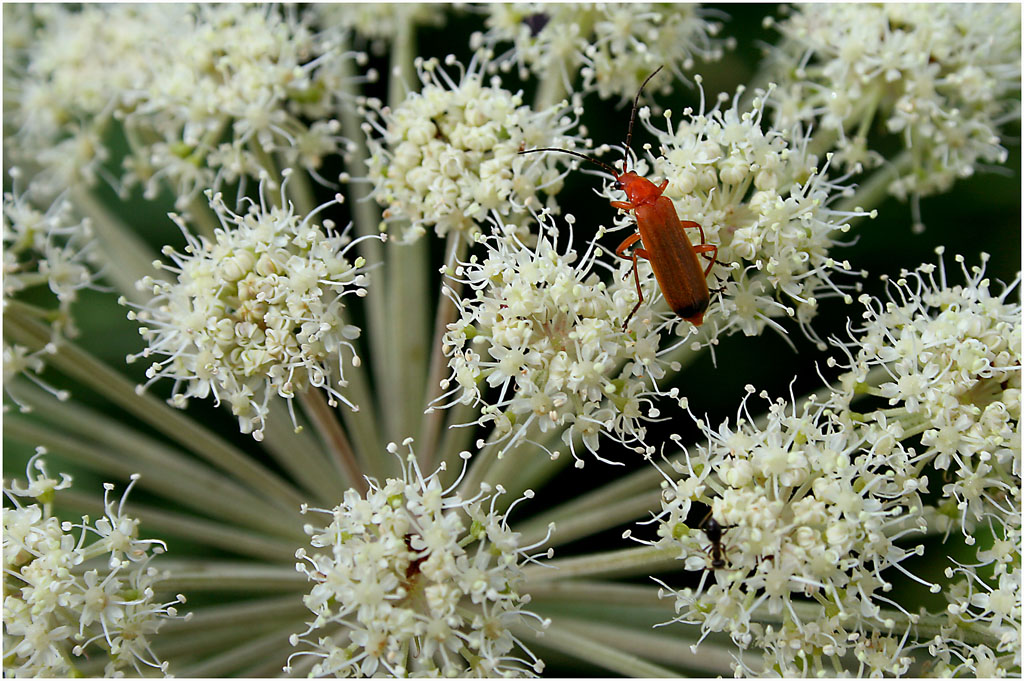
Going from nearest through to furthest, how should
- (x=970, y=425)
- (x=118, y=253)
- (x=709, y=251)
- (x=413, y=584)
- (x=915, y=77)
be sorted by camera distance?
(x=413, y=584), (x=970, y=425), (x=709, y=251), (x=915, y=77), (x=118, y=253)

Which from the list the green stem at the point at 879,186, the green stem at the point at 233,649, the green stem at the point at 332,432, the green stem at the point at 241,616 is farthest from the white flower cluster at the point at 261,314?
the green stem at the point at 879,186

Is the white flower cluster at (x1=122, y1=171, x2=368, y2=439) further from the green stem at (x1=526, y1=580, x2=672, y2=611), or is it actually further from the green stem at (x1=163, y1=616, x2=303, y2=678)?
the green stem at (x1=526, y1=580, x2=672, y2=611)

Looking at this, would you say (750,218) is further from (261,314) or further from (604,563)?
(261,314)

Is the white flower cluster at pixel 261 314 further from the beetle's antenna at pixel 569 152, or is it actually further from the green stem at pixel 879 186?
the green stem at pixel 879 186

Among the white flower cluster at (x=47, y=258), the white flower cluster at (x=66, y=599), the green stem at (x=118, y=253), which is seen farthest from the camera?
the green stem at (x=118, y=253)

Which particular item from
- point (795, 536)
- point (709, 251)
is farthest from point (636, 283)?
point (795, 536)
